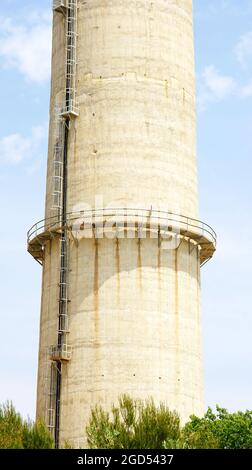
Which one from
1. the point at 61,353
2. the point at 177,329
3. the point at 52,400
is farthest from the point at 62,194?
the point at 52,400

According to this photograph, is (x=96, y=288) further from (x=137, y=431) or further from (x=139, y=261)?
(x=137, y=431)

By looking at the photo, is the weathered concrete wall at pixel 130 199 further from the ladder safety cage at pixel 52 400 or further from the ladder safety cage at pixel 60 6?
the ladder safety cage at pixel 60 6

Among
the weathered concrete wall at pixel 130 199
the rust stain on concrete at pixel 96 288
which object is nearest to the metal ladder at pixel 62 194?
the weathered concrete wall at pixel 130 199

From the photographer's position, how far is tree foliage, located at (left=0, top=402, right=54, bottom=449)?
37.3 m

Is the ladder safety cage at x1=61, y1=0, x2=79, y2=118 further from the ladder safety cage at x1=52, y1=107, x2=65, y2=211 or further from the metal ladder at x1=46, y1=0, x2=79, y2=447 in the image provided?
the ladder safety cage at x1=52, y1=107, x2=65, y2=211

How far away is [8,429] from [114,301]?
9.77 m

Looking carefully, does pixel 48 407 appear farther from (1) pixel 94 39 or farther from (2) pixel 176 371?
(1) pixel 94 39

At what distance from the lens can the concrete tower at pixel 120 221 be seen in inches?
1781

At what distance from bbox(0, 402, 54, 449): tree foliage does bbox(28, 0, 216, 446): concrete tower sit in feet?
19.0

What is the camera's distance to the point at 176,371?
45688 mm

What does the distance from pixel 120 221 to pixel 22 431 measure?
12.2 metres

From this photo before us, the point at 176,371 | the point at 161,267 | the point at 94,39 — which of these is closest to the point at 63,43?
the point at 94,39

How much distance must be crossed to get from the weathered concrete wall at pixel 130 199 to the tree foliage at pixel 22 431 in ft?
19.9

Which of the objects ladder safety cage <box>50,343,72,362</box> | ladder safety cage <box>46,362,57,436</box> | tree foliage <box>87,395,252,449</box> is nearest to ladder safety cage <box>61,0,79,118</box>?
ladder safety cage <box>50,343,72,362</box>
